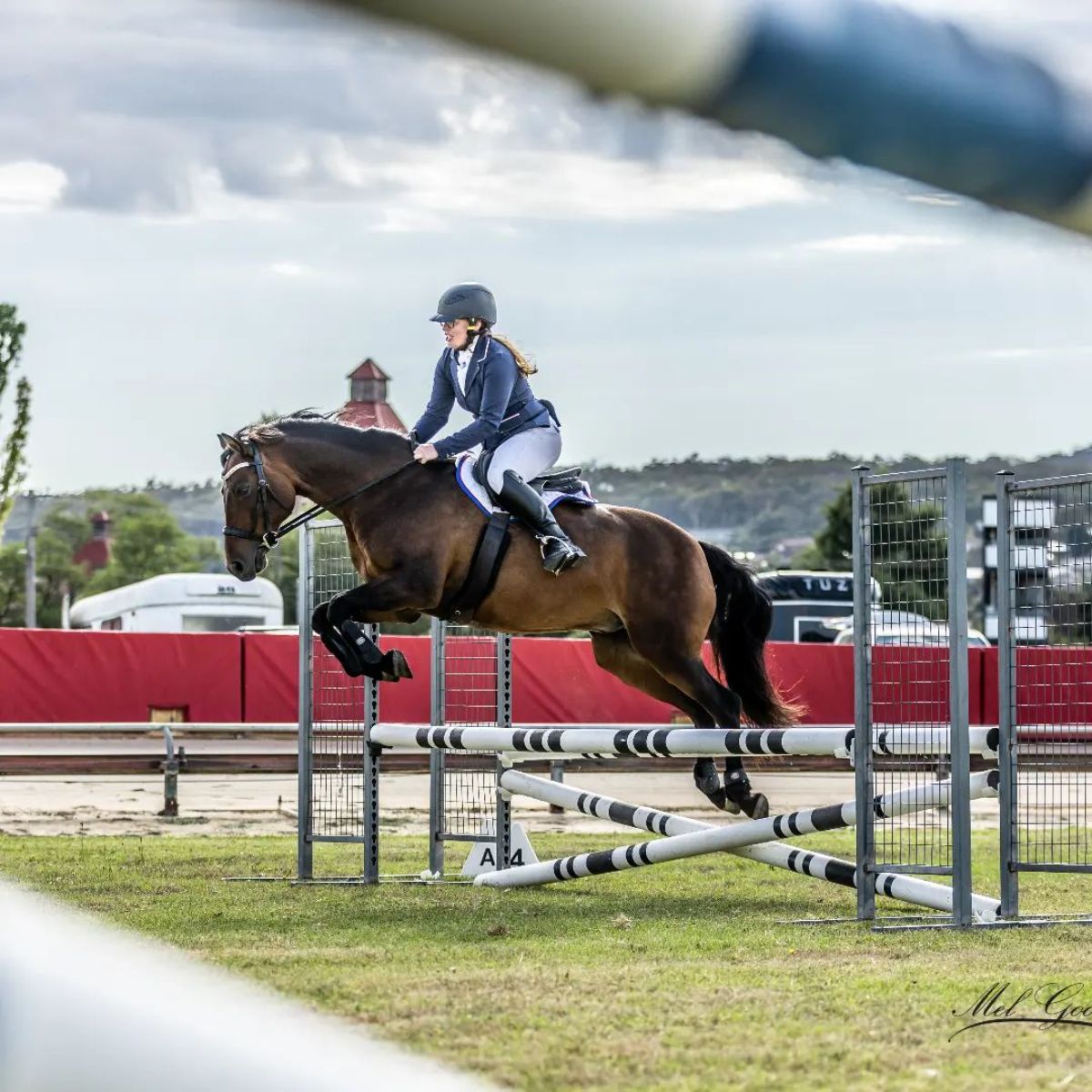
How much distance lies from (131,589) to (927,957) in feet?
79.9

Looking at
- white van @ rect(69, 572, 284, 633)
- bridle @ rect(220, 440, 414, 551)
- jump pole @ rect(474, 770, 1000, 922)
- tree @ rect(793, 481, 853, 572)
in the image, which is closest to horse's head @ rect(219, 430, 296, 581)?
bridle @ rect(220, 440, 414, 551)

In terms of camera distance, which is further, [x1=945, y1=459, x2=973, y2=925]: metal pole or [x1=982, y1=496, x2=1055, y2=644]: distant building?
[x1=982, y1=496, x2=1055, y2=644]: distant building

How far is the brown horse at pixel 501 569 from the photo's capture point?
743 centimetres

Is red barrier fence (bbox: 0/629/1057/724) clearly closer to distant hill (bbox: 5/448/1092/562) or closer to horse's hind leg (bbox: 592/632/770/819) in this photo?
distant hill (bbox: 5/448/1092/562)

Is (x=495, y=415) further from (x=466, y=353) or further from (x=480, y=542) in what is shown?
(x=480, y=542)

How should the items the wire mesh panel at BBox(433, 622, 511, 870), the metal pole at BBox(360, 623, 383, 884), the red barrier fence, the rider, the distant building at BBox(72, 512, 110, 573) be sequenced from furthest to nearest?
1. the distant building at BBox(72, 512, 110, 573)
2. the red barrier fence
3. the wire mesh panel at BBox(433, 622, 511, 870)
4. the metal pole at BBox(360, 623, 383, 884)
5. the rider

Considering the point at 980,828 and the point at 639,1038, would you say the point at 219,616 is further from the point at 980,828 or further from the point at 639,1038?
the point at 639,1038

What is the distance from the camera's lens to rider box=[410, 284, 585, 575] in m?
7.25

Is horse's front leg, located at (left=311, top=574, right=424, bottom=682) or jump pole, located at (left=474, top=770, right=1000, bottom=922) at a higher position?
horse's front leg, located at (left=311, top=574, right=424, bottom=682)

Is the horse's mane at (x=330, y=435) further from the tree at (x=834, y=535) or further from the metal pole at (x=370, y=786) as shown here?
the tree at (x=834, y=535)

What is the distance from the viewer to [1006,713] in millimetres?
6211

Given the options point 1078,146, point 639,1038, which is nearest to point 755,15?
point 1078,146

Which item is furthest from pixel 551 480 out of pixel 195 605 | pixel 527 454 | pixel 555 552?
pixel 195 605

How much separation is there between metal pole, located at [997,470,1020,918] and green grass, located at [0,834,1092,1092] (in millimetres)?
476
